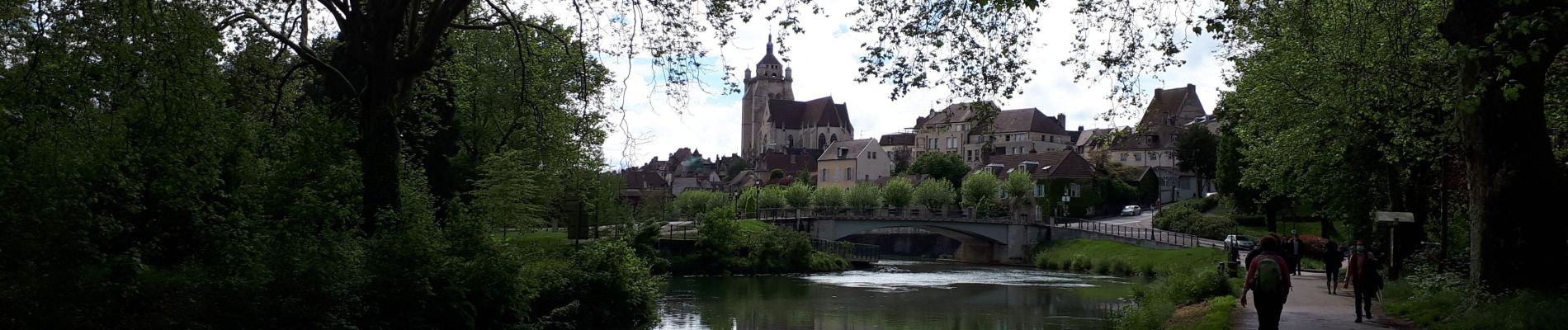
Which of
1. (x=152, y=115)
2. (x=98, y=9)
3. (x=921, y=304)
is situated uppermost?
(x=98, y=9)

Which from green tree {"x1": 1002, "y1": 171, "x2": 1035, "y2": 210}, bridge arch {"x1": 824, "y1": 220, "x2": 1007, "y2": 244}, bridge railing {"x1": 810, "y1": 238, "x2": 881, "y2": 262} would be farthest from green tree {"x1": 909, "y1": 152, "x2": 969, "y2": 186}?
bridge railing {"x1": 810, "y1": 238, "x2": 881, "y2": 262}

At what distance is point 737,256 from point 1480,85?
1476 inches

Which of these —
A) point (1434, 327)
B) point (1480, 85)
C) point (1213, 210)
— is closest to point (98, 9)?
point (1480, 85)

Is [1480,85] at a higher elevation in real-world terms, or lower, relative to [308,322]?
higher

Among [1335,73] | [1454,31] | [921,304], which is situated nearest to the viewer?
[1454,31]

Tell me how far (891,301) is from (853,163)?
7332 centimetres

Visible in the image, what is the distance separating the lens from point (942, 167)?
97.2 metres

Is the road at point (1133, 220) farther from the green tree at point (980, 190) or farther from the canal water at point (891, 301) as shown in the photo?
the canal water at point (891, 301)

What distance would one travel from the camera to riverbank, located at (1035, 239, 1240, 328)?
17.9 meters

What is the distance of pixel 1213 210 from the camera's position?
65.8 meters

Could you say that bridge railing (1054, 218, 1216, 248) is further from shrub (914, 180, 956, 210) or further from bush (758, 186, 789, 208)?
bush (758, 186, 789, 208)

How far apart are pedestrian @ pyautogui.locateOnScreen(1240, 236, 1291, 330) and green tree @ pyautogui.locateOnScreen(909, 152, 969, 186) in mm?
84700

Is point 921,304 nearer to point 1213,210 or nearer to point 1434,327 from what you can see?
point 1434,327

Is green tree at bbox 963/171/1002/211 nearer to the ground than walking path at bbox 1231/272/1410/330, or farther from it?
farther from it
